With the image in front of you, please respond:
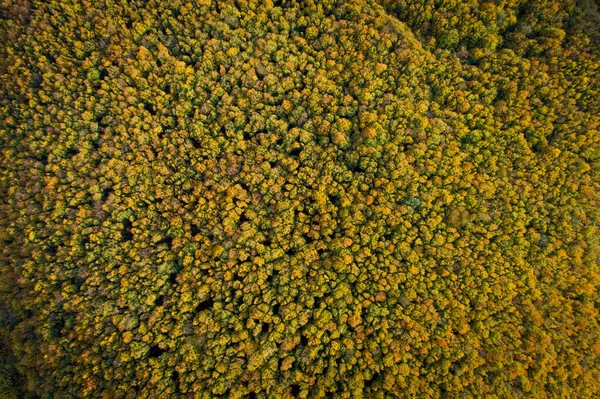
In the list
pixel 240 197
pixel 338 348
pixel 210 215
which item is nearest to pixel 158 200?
pixel 210 215

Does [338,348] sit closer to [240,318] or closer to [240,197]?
[240,318]

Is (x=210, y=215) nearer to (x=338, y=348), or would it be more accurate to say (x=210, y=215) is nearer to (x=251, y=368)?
(x=251, y=368)

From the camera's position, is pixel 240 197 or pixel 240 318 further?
pixel 240 197

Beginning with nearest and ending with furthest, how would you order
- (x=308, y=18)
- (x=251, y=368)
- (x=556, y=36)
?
1. (x=251, y=368)
2. (x=556, y=36)
3. (x=308, y=18)

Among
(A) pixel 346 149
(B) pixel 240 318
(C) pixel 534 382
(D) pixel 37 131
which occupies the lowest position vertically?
(B) pixel 240 318

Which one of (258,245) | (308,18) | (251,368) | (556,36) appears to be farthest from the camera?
(308,18)

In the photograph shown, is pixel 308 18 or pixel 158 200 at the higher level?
pixel 308 18

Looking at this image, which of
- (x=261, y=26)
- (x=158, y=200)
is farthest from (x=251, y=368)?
(x=261, y=26)
